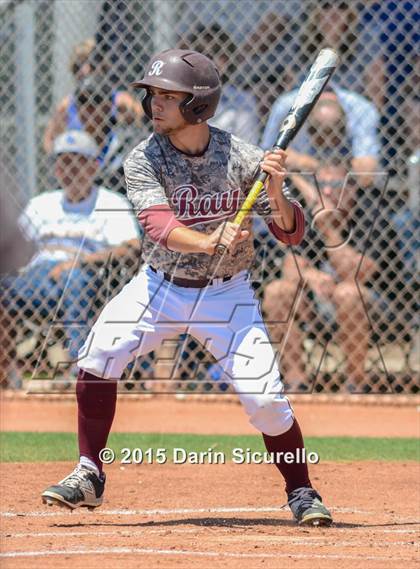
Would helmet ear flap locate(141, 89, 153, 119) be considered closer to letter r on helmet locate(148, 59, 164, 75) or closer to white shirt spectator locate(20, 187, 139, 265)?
letter r on helmet locate(148, 59, 164, 75)

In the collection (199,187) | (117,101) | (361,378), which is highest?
(199,187)

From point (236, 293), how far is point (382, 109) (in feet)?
13.0

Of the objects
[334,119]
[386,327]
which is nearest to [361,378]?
[386,327]

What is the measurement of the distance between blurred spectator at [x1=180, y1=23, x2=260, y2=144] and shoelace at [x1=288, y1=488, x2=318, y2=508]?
402 cm

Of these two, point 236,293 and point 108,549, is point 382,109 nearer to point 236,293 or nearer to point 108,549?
point 236,293

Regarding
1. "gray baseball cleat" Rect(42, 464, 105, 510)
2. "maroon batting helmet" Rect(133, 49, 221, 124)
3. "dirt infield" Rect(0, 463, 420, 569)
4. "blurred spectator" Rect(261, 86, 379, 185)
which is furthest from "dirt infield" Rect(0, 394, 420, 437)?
"maroon batting helmet" Rect(133, 49, 221, 124)

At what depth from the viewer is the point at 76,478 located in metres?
4.74

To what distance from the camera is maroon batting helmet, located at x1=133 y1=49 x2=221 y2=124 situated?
15.7 feet

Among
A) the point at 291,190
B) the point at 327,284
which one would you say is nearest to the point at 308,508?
the point at 327,284

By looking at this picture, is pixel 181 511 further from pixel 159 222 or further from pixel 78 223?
pixel 78 223

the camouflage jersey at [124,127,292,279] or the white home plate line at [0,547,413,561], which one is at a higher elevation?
the camouflage jersey at [124,127,292,279]

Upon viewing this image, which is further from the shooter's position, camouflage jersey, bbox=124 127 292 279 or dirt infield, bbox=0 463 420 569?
camouflage jersey, bbox=124 127 292 279

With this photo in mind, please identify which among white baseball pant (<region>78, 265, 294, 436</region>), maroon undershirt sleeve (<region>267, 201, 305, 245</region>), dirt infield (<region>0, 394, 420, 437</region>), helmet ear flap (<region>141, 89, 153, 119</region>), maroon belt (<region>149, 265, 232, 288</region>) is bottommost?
dirt infield (<region>0, 394, 420, 437</region>)

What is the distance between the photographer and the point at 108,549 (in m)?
4.07
